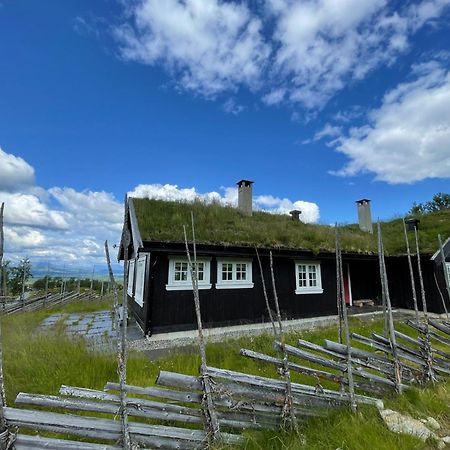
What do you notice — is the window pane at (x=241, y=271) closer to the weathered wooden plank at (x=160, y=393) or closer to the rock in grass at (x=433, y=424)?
the rock in grass at (x=433, y=424)

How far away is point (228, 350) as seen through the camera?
621cm

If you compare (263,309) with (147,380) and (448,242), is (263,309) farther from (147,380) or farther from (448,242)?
(448,242)

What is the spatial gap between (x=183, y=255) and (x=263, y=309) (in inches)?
136

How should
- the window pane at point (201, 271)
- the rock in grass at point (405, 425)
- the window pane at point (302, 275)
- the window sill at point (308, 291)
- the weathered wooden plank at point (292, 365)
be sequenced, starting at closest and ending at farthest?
the rock in grass at point (405, 425)
the weathered wooden plank at point (292, 365)
the window pane at point (201, 271)
the window sill at point (308, 291)
the window pane at point (302, 275)

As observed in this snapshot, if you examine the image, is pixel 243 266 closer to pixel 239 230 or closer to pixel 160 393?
pixel 239 230

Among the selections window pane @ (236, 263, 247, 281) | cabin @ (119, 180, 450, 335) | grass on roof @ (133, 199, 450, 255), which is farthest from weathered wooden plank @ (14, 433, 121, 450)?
window pane @ (236, 263, 247, 281)

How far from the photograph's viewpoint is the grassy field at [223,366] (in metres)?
2.99

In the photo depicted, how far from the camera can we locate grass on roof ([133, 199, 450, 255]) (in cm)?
907

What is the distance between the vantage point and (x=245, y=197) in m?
13.4

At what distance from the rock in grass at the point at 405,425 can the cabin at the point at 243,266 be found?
3.58m

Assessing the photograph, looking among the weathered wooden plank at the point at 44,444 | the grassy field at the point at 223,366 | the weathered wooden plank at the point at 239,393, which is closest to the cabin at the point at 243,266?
the grassy field at the point at 223,366

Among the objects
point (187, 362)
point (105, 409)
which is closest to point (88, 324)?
point (187, 362)

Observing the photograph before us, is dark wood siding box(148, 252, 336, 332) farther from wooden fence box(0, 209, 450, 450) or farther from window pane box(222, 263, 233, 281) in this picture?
wooden fence box(0, 209, 450, 450)

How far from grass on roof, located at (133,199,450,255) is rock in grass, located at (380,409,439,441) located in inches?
239
